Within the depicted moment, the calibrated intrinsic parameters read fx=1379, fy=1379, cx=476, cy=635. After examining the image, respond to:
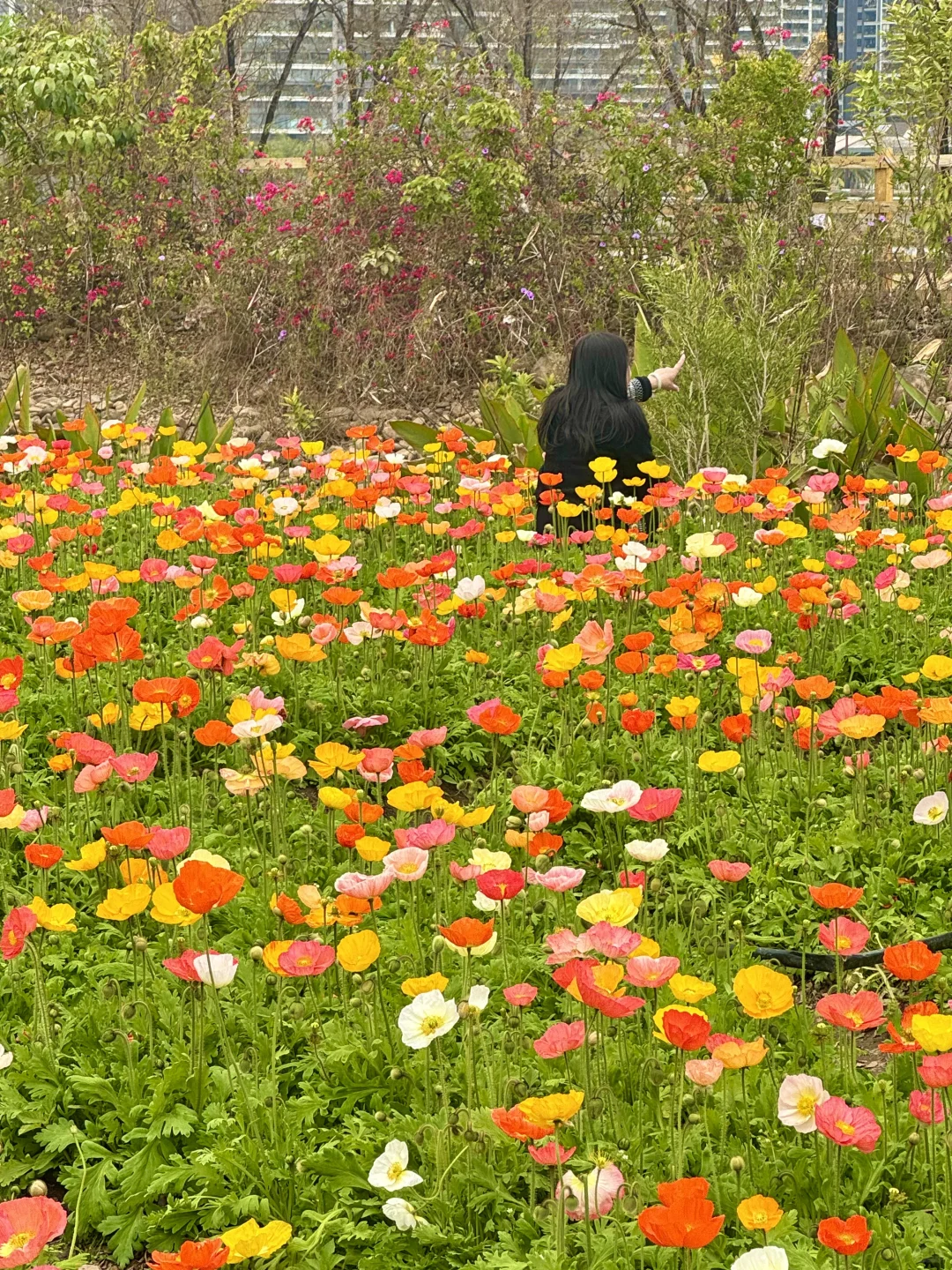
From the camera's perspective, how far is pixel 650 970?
203 cm

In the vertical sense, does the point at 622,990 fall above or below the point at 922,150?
below

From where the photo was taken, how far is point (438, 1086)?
2.25 meters

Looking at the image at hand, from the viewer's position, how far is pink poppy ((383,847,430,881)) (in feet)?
8.14

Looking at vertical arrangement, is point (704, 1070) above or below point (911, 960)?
below

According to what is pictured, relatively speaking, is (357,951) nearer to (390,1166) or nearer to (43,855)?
(390,1166)

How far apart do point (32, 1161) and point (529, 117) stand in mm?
11650

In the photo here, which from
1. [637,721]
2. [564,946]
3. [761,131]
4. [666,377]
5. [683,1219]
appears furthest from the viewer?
[761,131]

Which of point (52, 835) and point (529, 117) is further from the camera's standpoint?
point (529, 117)

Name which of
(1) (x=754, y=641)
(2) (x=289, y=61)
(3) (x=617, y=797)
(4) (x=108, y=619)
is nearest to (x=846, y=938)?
(3) (x=617, y=797)

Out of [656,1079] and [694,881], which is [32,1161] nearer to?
[656,1079]

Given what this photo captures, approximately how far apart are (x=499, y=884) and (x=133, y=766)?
965 millimetres

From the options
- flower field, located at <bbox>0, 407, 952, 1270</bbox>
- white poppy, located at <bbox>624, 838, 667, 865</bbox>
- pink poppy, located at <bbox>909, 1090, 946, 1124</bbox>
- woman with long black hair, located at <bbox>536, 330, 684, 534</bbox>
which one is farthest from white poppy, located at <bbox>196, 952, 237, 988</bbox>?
woman with long black hair, located at <bbox>536, 330, 684, 534</bbox>

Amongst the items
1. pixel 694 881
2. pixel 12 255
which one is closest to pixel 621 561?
pixel 694 881

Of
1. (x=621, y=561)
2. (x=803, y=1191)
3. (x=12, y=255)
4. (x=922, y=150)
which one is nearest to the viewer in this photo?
(x=803, y=1191)
